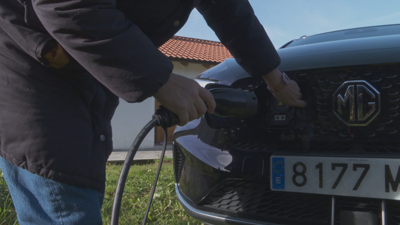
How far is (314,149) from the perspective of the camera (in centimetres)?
121

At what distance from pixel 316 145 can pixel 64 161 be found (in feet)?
3.15

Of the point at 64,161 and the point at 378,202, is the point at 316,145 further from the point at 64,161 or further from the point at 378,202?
the point at 64,161

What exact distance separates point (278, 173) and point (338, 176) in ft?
0.73

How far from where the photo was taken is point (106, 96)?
0.90m

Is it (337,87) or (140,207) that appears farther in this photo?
(140,207)

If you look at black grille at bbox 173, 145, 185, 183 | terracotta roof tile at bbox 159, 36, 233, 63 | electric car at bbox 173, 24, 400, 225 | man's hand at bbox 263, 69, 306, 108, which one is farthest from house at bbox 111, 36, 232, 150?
man's hand at bbox 263, 69, 306, 108

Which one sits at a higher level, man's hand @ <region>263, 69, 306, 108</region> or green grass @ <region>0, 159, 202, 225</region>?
man's hand @ <region>263, 69, 306, 108</region>

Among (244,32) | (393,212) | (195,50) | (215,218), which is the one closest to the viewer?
(393,212)

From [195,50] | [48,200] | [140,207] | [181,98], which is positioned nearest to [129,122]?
[195,50]

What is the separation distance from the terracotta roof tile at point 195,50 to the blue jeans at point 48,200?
8672mm

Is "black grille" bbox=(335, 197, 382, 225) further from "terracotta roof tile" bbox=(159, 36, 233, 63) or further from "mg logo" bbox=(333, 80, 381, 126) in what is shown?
"terracotta roof tile" bbox=(159, 36, 233, 63)

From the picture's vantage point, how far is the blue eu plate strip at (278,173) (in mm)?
1196

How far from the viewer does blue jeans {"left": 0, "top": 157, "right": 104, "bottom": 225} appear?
0.74 meters

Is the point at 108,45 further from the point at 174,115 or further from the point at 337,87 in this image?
the point at 337,87
